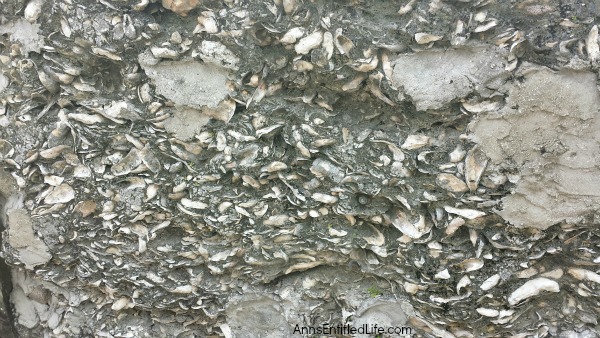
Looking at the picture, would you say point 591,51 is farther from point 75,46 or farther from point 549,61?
point 75,46

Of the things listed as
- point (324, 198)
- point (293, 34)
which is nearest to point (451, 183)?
point (324, 198)

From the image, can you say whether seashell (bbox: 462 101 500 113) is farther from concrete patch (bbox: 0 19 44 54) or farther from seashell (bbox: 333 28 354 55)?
concrete patch (bbox: 0 19 44 54)

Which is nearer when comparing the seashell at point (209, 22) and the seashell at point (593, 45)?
the seashell at point (593, 45)

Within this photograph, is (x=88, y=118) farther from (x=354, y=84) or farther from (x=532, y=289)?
(x=532, y=289)

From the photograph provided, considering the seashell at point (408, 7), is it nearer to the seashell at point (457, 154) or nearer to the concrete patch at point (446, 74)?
the concrete patch at point (446, 74)

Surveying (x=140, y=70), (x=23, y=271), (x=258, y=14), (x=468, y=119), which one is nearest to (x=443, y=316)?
(x=468, y=119)

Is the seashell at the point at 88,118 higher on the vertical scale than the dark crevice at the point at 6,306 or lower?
higher

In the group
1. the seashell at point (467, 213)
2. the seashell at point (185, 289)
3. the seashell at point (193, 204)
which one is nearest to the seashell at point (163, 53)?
the seashell at point (193, 204)
